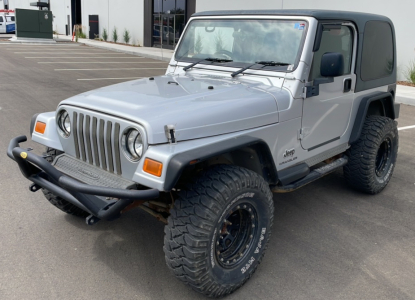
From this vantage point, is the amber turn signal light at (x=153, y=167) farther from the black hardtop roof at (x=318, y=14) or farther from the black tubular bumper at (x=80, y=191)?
the black hardtop roof at (x=318, y=14)

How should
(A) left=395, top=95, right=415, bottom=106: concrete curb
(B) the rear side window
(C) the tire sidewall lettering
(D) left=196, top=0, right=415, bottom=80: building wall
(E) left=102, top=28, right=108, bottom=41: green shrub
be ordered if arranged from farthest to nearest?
(E) left=102, top=28, right=108, bottom=41: green shrub → (D) left=196, top=0, right=415, bottom=80: building wall → (A) left=395, top=95, right=415, bottom=106: concrete curb → (B) the rear side window → (C) the tire sidewall lettering

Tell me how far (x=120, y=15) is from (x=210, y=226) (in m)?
28.9

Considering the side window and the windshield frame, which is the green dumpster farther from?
the side window

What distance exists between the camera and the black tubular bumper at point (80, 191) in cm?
261

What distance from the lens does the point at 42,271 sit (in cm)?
326

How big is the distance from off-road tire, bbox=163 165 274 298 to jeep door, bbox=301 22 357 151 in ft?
Result: 3.42

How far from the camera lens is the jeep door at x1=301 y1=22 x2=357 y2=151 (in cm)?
386

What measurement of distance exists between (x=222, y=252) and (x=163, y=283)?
50cm

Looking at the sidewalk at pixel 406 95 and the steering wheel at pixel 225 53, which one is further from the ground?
the steering wheel at pixel 225 53

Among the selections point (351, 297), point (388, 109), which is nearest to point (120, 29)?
point (388, 109)

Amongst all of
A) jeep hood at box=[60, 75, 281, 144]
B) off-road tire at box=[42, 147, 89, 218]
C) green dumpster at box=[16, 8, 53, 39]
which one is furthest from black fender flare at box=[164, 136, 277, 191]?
green dumpster at box=[16, 8, 53, 39]

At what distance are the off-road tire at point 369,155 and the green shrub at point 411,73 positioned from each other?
360 inches

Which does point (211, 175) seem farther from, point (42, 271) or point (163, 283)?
point (42, 271)

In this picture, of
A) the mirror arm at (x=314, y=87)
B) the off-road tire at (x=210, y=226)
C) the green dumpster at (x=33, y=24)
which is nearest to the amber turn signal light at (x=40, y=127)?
the off-road tire at (x=210, y=226)
